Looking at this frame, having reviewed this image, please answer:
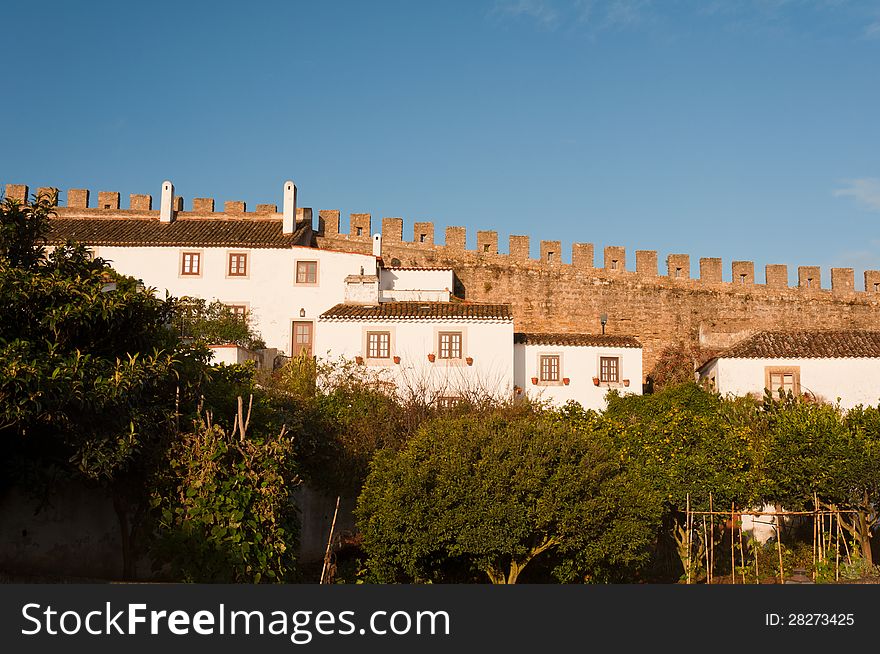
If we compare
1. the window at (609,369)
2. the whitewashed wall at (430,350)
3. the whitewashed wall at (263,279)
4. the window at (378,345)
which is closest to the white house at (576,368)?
the window at (609,369)

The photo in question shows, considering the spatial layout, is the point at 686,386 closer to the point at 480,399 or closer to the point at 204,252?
the point at 480,399

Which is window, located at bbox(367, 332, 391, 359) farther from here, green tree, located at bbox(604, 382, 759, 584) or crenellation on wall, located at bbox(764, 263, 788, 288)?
crenellation on wall, located at bbox(764, 263, 788, 288)

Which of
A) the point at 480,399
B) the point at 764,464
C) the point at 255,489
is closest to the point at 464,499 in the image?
the point at 255,489

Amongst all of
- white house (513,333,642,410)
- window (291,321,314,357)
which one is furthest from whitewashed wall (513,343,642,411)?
window (291,321,314,357)

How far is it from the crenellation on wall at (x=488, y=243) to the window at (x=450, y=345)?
12844mm

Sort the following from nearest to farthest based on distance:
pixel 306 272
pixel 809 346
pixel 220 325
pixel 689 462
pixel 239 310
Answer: pixel 689 462 → pixel 809 346 → pixel 220 325 → pixel 239 310 → pixel 306 272

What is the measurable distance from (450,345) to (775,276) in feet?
63.2

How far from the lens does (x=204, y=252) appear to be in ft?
108

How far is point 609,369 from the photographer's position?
1114 inches

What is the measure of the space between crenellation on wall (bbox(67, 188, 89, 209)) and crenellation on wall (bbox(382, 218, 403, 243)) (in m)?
12.9

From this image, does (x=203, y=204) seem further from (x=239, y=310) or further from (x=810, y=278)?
(x=810, y=278)

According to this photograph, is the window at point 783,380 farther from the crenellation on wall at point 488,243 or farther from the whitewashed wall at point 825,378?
the crenellation on wall at point 488,243

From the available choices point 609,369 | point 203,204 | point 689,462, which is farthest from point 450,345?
point 203,204

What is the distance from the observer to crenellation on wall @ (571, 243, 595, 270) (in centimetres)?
3988
